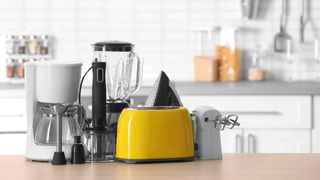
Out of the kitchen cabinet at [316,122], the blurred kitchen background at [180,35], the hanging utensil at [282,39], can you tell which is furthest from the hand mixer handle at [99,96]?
the hanging utensil at [282,39]

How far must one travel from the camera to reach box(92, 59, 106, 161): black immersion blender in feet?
7.85

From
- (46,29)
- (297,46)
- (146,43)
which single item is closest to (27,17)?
(46,29)

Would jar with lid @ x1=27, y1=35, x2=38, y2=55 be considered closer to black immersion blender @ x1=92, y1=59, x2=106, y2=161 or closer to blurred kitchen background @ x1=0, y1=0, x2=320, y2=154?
blurred kitchen background @ x1=0, y1=0, x2=320, y2=154

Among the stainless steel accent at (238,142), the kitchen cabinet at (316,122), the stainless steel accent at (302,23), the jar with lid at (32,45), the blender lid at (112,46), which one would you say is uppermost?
the stainless steel accent at (302,23)

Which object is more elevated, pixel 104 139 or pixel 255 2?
pixel 255 2

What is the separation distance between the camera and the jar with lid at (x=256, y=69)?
4914mm

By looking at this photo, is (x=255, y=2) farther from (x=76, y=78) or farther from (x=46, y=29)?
(x=76, y=78)

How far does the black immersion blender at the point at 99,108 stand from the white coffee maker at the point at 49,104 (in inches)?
2.3

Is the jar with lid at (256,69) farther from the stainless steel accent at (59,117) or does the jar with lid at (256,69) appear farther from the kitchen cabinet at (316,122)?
the stainless steel accent at (59,117)

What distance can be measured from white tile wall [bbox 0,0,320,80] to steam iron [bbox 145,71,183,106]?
2.55 meters

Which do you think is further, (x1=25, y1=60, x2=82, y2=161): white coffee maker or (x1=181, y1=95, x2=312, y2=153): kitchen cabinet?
(x1=181, y1=95, x2=312, y2=153): kitchen cabinet

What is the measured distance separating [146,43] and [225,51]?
537 millimetres

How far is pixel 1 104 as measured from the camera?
14.4 ft

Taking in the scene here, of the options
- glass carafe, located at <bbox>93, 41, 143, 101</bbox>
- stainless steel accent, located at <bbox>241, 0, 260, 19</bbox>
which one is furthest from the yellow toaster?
stainless steel accent, located at <bbox>241, 0, 260, 19</bbox>
